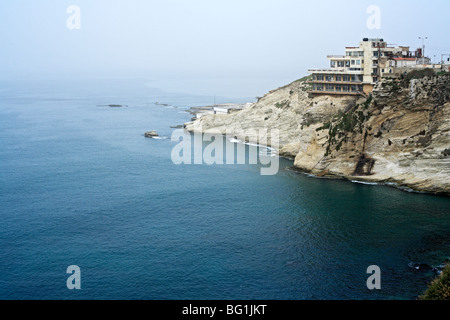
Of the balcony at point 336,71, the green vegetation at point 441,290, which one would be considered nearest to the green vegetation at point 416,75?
the balcony at point 336,71

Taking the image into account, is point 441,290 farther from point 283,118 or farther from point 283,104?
point 283,104

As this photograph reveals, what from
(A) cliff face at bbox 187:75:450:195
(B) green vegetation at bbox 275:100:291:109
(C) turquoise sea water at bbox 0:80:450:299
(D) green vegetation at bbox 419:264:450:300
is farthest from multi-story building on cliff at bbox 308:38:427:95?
(D) green vegetation at bbox 419:264:450:300

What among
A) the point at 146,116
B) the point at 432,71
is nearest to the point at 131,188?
the point at 432,71

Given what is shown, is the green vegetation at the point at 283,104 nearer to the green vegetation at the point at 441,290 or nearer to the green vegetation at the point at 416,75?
the green vegetation at the point at 416,75

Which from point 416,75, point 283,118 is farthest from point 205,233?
point 283,118

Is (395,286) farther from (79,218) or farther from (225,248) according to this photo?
(79,218)

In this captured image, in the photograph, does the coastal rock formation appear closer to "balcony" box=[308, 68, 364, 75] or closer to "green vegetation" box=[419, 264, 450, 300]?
"balcony" box=[308, 68, 364, 75]
